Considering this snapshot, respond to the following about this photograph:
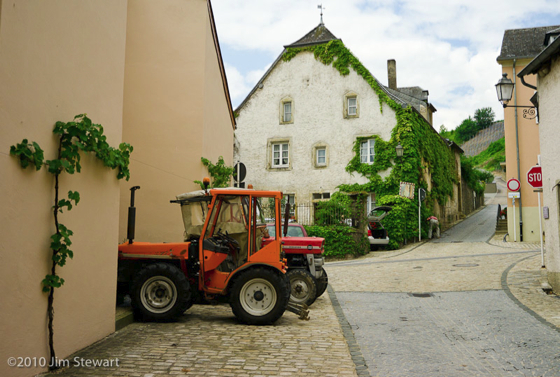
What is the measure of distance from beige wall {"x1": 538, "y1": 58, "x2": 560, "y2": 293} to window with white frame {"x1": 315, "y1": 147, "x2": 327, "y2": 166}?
17480 millimetres

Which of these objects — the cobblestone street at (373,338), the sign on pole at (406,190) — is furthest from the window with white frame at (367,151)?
the cobblestone street at (373,338)

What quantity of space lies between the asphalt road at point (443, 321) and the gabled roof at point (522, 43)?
12628 mm

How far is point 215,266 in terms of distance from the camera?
27.0ft

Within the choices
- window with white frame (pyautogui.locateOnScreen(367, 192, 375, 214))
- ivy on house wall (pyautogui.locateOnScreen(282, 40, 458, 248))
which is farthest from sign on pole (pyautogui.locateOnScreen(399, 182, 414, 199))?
window with white frame (pyautogui.locateOnScreen(367, 192, 375, 214))

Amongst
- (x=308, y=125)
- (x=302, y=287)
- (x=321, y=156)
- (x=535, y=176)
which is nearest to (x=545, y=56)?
(x=535, y=176)

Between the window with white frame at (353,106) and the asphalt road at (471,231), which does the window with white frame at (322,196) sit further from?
the asphalt road at (471,231)

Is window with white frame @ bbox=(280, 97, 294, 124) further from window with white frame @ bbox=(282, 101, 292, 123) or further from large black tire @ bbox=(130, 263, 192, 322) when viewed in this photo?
large black tire @ bbox=(130, 263, 192, 322)

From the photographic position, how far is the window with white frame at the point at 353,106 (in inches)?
1129

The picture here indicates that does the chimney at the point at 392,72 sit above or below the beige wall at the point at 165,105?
above

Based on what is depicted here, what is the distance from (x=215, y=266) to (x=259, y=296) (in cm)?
86

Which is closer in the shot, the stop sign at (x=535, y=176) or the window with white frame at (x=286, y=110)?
the stop sign at (x=535, y=176)

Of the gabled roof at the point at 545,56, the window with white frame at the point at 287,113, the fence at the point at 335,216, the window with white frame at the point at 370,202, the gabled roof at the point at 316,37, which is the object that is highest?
the gabled roof at the point at 316,37

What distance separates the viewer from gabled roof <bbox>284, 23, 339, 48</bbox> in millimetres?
29766

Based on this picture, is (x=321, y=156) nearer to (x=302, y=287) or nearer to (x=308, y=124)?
(x=308, y=124)
